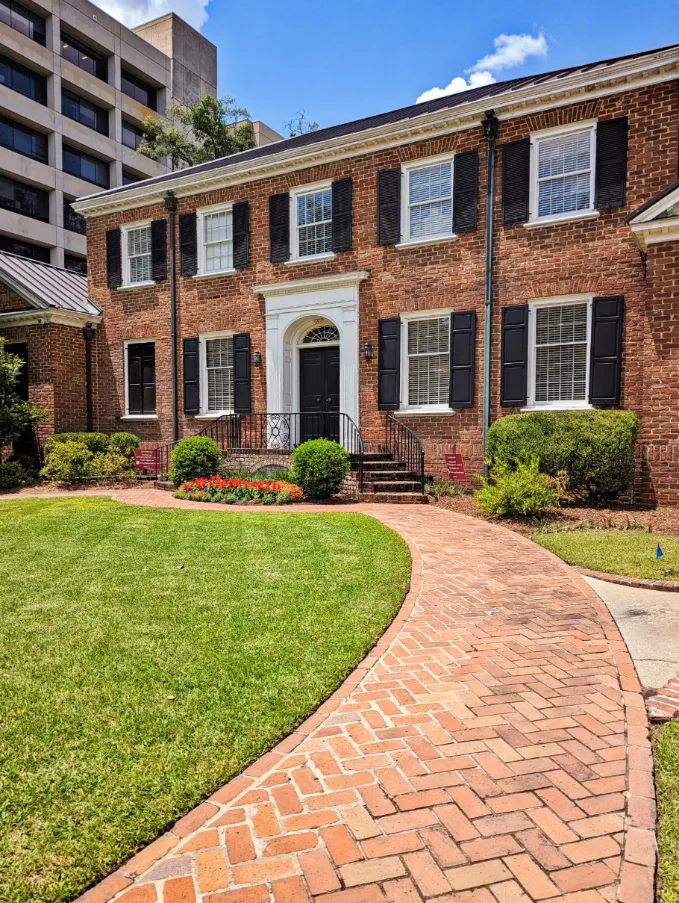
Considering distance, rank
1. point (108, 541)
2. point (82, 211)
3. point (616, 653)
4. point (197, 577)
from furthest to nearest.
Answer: point (82, 211)
point (108, 541)
point (197, 577)
point (616, 653)

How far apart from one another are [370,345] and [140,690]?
10.5 meters

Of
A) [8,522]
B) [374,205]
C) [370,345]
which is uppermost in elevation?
[374,205]

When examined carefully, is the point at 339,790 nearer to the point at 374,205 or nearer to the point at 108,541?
the point at 108,541

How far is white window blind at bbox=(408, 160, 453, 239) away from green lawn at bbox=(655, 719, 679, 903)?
11.2 metres

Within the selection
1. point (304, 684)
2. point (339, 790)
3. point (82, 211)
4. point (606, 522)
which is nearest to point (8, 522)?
point (304, 684)

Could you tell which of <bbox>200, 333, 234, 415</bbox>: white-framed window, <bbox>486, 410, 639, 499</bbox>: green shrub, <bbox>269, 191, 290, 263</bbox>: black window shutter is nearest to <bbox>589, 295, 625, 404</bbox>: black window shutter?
<bbox>486, 410, 639, 499</bbox>: green shrub

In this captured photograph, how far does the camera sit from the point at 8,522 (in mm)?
8789

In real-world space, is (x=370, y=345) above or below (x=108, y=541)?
above

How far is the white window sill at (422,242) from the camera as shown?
12.1 meters

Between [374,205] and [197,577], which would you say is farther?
[374,205]

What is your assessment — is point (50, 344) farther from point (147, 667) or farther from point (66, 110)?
point (66, 110)

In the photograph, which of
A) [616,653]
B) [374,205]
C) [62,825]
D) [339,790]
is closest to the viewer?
[62,825]

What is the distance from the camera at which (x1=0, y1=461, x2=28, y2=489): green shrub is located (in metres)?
13.8

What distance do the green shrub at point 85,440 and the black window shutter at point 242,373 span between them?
12.5 feet
